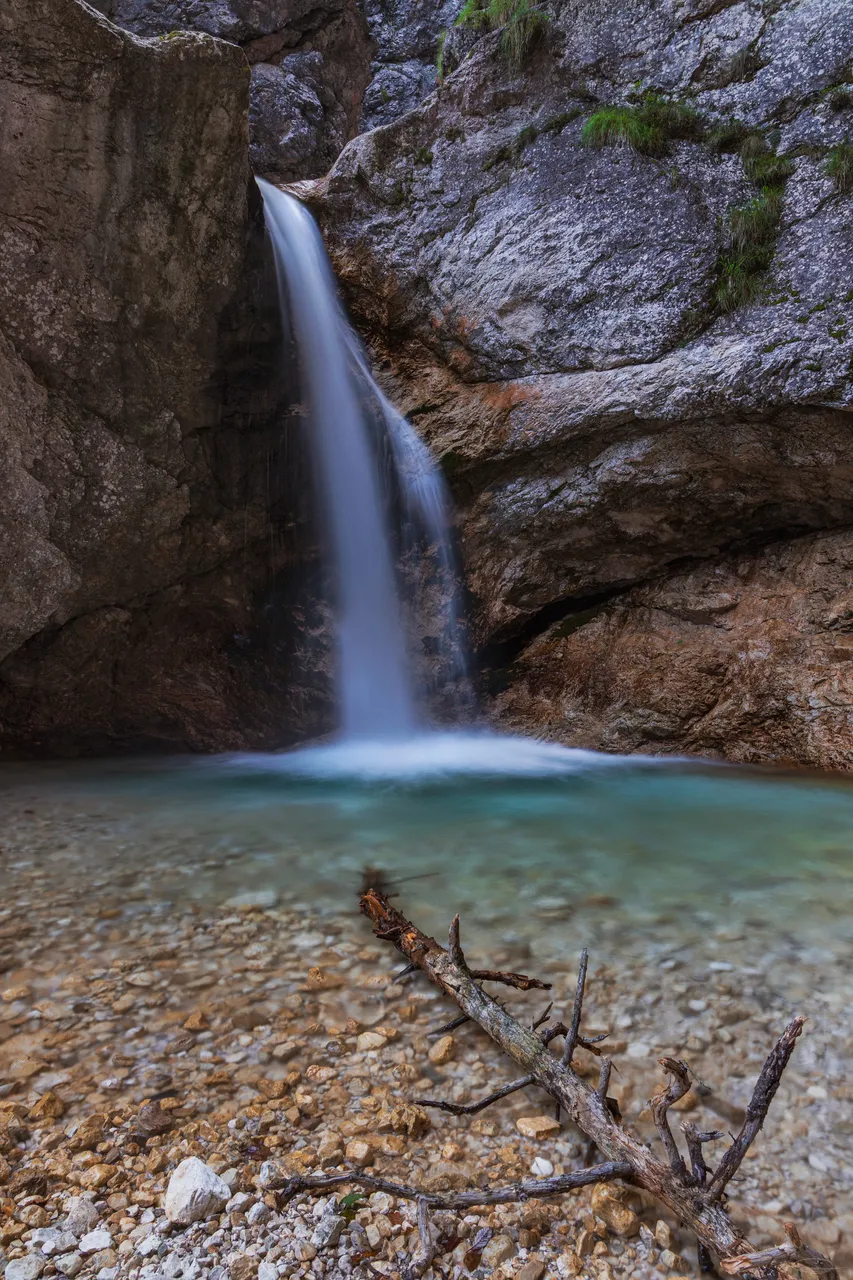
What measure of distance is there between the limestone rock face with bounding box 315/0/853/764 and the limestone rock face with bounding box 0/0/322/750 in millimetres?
2055

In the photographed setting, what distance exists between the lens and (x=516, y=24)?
787cm

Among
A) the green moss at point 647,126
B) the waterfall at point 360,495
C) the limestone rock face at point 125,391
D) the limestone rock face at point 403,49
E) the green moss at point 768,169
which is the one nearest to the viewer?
the limestone rock face at point 125,391

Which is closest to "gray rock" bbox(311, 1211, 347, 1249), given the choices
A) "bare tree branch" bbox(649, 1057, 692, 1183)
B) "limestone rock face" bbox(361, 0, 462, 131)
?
"bare tree branch" bbox(649, 1057, 692, 1183)

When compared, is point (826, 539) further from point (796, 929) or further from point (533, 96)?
point (533, 96)

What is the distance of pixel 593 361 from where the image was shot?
6988mm

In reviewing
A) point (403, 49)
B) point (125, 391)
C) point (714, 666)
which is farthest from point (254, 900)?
point (403, 49)

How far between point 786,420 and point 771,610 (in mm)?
1888

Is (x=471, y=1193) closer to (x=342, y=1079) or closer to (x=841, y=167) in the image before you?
(x=342, y=1079)

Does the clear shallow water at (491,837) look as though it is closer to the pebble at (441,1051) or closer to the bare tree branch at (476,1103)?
the pebble at (441,1051)

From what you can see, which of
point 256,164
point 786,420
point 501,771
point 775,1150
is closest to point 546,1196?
point 775,1150

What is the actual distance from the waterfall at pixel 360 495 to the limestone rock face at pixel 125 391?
2.15ft

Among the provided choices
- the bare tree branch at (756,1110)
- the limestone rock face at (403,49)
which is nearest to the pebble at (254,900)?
the bare tree branch at (756,1110)

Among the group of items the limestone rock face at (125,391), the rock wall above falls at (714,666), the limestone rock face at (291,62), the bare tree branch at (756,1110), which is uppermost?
the limestone rock face at (291,62)

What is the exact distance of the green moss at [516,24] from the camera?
7.83 metres
